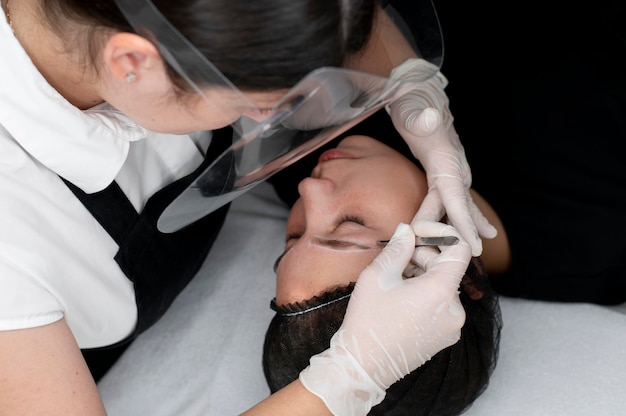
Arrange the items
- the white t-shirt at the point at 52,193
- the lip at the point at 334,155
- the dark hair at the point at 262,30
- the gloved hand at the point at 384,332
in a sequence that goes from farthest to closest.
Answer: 1. the lip at the point at 334,155
2. the gloved hand at the point at 384,332
3. the white t-shirt at the point at 52,193
4. the dark hair at the point at 262,30

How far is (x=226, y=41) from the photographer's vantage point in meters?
0.77

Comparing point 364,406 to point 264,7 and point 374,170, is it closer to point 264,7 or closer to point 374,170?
point 374,170

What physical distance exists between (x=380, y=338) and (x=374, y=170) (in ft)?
1.17

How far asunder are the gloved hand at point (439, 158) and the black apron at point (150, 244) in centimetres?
39

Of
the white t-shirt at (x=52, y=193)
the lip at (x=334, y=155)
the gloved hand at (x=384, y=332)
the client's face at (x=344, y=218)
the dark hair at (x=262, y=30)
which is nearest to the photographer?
the dark hair at (x=262, y=30)

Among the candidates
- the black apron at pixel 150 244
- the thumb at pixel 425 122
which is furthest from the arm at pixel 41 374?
the thumb at pixel 425 122

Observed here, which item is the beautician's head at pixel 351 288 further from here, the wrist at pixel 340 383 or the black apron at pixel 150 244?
the black apron at pixel 150 244

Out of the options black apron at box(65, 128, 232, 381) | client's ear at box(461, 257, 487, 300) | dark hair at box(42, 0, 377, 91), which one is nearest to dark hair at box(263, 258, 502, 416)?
client's ear at box(461, 257, 487, 300)

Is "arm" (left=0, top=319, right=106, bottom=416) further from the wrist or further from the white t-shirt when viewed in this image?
the wrist

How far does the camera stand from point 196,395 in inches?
60.2

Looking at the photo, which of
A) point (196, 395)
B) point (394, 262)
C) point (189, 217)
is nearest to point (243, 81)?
point (189, 217)

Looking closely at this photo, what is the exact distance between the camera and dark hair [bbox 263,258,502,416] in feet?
3.95

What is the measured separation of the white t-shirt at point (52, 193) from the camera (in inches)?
39.9

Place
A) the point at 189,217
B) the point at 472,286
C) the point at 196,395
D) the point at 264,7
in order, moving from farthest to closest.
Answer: the point at 196,395, the point at 472,286, the point at 189,217, the point at 264,7
